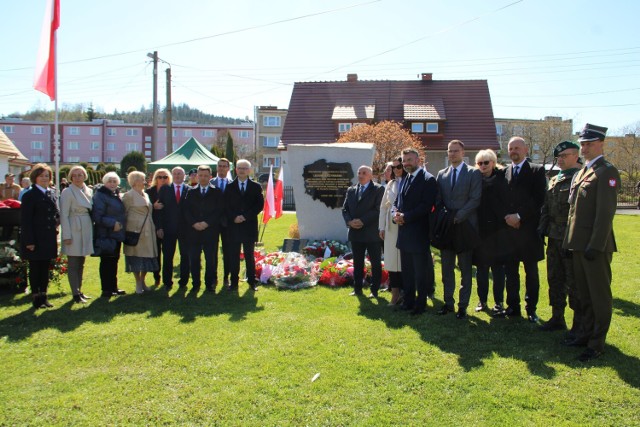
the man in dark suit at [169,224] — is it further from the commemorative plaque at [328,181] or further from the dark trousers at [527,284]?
the dark trousers at [527,284]

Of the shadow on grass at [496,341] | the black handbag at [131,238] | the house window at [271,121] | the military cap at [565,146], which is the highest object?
the house window at [271,121]

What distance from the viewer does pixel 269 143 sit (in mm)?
51531

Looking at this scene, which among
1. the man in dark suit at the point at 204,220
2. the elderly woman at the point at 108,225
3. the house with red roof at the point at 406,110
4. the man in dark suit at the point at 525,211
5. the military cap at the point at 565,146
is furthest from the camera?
the house with red roof at the point at 406,110

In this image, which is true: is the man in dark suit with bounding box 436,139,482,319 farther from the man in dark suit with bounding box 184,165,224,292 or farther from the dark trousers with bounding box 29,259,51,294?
the dark trousers with bounding box 29,259,51,294

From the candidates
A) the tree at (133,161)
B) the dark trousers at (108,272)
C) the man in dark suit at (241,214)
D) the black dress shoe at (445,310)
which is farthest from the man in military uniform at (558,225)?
the tree at (133,161)

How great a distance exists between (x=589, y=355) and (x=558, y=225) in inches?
53.9

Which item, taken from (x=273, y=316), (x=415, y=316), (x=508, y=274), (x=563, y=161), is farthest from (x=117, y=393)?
(x=563, y=161)

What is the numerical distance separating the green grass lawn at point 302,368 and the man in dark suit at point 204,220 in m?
1.11

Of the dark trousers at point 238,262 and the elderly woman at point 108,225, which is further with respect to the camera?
the dark trousers at point 238,262

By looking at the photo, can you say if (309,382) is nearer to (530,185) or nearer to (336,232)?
(530,185)

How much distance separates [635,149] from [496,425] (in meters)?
44.0

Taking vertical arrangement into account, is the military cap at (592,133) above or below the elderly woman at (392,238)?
above

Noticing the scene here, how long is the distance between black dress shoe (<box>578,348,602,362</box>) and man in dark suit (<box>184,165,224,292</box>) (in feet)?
16.0

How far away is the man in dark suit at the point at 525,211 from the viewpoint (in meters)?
5.34
